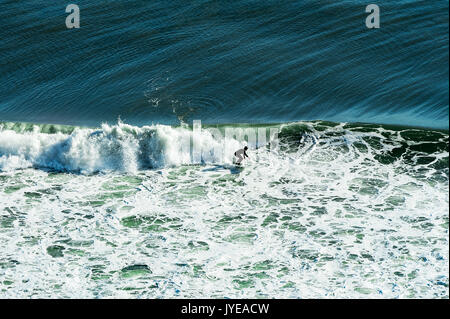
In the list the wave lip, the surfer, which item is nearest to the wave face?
the wave lip

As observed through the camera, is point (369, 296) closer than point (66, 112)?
Yes

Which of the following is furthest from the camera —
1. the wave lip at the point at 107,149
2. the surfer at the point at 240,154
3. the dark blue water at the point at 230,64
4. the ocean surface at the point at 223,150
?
the dark blue water at the point at 230,64

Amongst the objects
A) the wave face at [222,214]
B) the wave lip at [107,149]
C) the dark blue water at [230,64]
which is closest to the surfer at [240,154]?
the wave face at [222,214]

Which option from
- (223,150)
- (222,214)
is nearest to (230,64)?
(223,150)

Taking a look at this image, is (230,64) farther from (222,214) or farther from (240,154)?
(222,214)

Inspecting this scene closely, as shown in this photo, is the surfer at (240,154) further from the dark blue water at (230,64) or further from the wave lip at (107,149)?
the dark blue water at (230,64)
